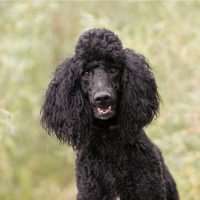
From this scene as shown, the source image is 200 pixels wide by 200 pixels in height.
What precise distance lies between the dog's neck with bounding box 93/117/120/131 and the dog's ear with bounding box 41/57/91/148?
0.21 ft

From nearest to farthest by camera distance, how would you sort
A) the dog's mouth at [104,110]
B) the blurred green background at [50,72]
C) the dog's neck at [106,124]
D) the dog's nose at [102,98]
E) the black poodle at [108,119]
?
1. the dog's nose at [102,98]
2. the dog's mouth at [104,110]
3. the black poodle at [108,119]
4. the dog's neck at [106,124]
5. the blurred green background at [50,72]

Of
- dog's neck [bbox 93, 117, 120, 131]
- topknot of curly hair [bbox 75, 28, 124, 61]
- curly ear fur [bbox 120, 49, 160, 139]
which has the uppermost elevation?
topknot of curly hair [bbox 75, 28, 124, 61]

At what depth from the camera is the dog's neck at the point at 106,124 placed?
563 cm

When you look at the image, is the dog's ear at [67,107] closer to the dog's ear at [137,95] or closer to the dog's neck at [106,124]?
the dog's neck at [106,124]

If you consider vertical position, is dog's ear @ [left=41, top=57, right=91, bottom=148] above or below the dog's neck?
above

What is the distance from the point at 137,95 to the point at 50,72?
340 centimetres

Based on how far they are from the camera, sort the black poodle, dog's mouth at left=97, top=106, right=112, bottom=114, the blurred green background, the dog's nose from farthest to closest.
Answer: the blurred green background → the black poodle → dog's mouth at left=97, top=106, right=112, bottom=114 → the dog's nose

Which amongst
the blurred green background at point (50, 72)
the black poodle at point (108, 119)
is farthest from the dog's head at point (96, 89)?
the blurred green background at point (50, 72)

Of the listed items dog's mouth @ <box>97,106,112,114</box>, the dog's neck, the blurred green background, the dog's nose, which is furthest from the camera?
the blurred green background

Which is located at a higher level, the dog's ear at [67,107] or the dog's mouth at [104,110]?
the dog's ear at [67,107]

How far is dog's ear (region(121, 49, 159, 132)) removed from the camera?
559cm

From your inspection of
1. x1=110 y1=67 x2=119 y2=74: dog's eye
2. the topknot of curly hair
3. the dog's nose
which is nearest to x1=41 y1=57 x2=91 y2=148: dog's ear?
the topknot of curly hair

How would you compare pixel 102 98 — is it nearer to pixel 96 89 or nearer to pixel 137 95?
pixel 96 89

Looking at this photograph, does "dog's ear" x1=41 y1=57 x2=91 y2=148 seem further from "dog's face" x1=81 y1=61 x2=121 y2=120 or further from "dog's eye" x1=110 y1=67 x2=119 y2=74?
"dog's eye" x1=110 y1=67 x2=119 y2=74
